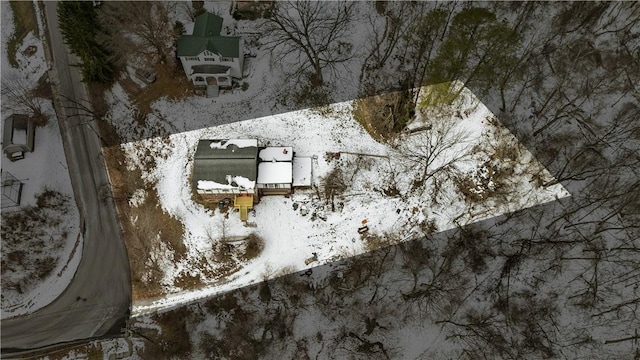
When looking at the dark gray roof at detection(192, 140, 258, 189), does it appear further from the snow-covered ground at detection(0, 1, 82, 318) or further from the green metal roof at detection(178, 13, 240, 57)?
the snow-covered ground at detection(0, 1, 82, 318)

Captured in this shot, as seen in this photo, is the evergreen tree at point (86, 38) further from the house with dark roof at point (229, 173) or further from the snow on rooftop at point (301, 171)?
the snow on rooftop at point (301, 171)

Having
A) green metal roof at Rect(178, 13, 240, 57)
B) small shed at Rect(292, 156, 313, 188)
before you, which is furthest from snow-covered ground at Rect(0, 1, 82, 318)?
small shed at Rect(292, 156, 313, 188)

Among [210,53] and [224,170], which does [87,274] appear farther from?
[210,53]

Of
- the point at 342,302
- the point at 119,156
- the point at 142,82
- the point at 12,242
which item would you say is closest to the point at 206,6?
the point at 142,82

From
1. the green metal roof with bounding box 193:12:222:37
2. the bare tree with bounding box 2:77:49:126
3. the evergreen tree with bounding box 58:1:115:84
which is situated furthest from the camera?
the bare tree with bounding box 2:77:49:126

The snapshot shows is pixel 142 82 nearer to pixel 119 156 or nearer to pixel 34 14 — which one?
pixel 119 156

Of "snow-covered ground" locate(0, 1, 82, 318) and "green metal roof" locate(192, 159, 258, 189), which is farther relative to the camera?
"snow-covered ground" locate(0, 1, 82, 318)
